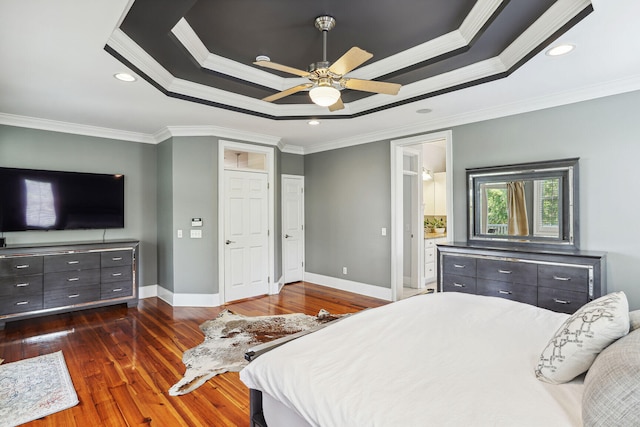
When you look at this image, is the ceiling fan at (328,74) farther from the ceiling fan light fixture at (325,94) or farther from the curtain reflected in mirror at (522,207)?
the curtain reflected in mirror at (522,207)

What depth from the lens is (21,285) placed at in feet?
13.0

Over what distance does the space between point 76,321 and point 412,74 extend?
15.9 feet

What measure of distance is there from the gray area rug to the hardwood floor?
75 millimetres

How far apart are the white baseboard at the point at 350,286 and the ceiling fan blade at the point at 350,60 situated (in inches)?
141

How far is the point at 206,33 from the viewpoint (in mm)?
2746

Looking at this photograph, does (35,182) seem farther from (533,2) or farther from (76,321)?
(533,2)

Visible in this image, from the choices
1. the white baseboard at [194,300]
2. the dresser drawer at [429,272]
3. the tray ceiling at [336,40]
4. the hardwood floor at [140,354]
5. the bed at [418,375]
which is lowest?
the hardwood floor at [140,354]

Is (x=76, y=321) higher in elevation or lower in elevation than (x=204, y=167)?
lower

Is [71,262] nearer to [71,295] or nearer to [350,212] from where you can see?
[71,295]

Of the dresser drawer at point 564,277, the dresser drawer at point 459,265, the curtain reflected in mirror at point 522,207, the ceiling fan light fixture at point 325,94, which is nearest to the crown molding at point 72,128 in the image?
the ceiling fan light fixture at point 325,94

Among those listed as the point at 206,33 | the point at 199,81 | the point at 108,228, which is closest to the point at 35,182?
the point at 108,228

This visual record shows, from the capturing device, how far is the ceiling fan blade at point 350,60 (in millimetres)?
2078

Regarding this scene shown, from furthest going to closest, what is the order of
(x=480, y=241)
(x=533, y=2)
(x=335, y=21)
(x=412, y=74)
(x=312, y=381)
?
(x=480, y=241) → (x=412, y=74) → (x=335, y=21) → (x=533, y=2) → (x=312, y=381)

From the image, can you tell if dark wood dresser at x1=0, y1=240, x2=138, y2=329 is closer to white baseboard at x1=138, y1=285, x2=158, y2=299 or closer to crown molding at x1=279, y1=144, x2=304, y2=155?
white baseboard at x1=138, y1=285, x2=158, y2=299
